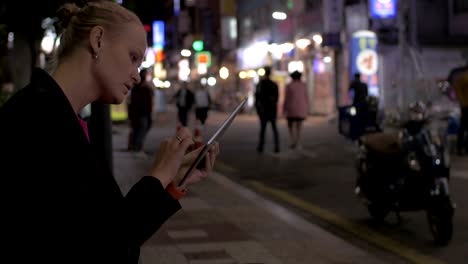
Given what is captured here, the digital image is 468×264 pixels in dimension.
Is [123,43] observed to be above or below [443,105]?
above

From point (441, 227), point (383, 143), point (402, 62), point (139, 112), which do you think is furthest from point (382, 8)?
point (441, 227)

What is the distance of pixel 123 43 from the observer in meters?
1.91

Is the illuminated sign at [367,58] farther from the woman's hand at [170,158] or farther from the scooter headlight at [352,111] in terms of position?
the woman's hand at [170,158]

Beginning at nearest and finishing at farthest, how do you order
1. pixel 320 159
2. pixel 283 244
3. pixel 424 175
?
pixel 283 244 < pixel 424 175 < pixel 320 159

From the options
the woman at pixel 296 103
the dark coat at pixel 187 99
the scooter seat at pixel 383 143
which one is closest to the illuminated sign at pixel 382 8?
the dark coat at pixel 187 99

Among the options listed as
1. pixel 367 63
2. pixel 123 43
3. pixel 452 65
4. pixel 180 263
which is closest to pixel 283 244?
pixel 180 263

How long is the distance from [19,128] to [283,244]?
5885 millimetres

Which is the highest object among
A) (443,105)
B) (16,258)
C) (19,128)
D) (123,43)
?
(123,43)

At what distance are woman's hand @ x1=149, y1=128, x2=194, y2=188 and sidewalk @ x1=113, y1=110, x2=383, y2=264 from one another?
15.6 ft

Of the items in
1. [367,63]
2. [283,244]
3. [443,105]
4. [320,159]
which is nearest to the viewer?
[283,244]

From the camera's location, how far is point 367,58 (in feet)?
104

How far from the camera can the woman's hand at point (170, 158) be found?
6.29 ft

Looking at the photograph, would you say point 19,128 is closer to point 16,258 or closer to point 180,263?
point 16,258

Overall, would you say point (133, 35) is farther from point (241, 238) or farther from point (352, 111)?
point (352, 111)
